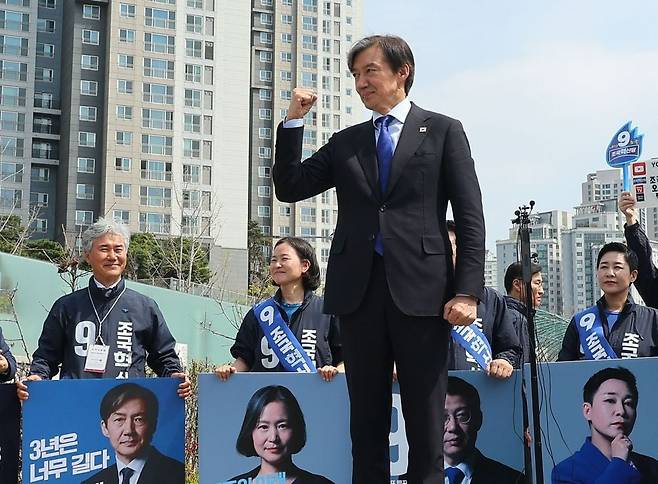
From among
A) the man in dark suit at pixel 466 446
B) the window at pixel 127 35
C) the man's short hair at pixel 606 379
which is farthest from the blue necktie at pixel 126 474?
the window at pixel 127 35

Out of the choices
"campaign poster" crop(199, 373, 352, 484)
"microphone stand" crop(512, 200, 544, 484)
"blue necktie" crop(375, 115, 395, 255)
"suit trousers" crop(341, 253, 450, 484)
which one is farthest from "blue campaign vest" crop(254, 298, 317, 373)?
"blue necktie" crop(375, 115, 395, 255)

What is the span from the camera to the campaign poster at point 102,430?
3.81 meters

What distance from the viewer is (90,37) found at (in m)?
49.9

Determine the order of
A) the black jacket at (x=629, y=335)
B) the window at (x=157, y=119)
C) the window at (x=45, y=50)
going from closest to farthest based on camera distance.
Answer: the black jacket at (x=629, y=335) < the window at (x=157, y=119) < the window at (x=45, y=50)

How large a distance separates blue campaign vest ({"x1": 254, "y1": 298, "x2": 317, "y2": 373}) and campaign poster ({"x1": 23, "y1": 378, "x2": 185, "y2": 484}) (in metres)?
0.53

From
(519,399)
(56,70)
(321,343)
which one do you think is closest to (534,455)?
(519,399)

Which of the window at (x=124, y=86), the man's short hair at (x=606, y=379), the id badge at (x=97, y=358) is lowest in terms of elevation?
the man's short hair at (x=606, y=379)

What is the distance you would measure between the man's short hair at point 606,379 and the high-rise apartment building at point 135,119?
43400 mm

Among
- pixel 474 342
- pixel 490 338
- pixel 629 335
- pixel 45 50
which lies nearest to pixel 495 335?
pixel 490 338

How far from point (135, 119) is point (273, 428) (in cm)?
4717

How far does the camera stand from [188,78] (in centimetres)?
5003

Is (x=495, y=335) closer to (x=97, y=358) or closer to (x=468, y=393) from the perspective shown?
(x=468, y=393)

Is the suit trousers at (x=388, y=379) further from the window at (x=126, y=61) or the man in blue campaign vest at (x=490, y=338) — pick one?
the window at (x=126, y=61)

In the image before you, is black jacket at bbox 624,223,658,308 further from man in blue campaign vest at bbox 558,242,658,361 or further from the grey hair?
the grey hair
